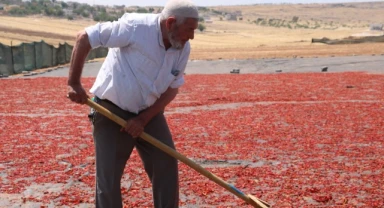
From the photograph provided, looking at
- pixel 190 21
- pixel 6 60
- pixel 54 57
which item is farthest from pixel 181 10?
pixel 54 57

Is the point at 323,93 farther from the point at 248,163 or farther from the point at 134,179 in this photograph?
the point at 134,179

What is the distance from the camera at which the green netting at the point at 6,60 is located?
2565 cm

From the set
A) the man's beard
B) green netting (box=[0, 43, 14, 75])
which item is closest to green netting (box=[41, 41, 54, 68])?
green netting (box=[0, 43, 14, 75])

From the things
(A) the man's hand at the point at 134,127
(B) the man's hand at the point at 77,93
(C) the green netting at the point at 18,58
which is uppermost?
(B) the man's hand at the point at 77,93

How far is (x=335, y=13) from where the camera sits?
178 meters

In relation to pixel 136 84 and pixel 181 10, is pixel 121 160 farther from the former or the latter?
pixel 181 10

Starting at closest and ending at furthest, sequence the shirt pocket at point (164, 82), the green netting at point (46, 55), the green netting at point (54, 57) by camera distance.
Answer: the shirt pocket at point (164, 82)
the green netting at point (46, 55)
the green netting at point (54, 57)

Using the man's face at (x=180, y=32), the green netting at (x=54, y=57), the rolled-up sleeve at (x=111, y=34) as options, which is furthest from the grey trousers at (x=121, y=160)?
the green netting at (x=54, y=57)

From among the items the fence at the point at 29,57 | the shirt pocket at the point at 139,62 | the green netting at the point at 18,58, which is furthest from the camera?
the green netting at the point at 18,58

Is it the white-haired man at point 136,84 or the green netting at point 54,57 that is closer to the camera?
the white-haired man at point 136,84

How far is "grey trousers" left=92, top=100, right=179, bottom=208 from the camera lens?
4.42 metres

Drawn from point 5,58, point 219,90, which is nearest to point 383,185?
point 219,90

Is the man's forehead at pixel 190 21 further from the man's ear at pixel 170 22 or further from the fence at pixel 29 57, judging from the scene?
the fence at pixel 29 57

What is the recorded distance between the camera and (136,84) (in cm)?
429
